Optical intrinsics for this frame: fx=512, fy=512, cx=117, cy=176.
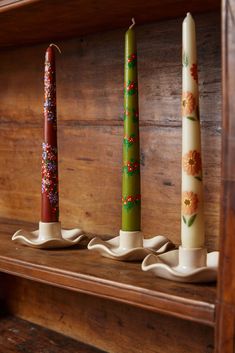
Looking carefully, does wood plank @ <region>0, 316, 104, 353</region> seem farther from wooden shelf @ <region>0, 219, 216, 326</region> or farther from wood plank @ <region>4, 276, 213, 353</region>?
wooden shelf @ <region>0, 219, 216, 326</region>

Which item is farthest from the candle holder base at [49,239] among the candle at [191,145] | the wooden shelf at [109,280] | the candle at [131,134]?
the candle at [191,145]

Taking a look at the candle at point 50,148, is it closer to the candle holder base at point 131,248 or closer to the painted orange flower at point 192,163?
the candle holder base at point 131,248

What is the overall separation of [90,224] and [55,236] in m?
0.11

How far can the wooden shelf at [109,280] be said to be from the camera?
19.4 inches

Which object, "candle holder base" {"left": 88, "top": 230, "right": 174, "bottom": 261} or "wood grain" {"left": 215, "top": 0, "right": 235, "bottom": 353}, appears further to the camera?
"candle holder base" {"left": 88, "top": 230, "right": 174, "bottom": 261}

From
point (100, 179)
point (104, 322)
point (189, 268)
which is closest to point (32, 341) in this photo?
point (104, 322)

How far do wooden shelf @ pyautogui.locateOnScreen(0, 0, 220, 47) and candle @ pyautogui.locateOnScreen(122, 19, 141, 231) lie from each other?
2.1 inches

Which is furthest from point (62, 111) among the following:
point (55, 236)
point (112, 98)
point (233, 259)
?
point (233, 259)

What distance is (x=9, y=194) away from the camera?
3.20 ft

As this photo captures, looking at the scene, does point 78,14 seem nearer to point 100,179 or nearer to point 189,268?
point 100,179

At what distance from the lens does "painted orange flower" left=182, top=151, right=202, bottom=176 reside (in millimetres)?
549

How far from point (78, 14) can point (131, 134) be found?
0.65 ft

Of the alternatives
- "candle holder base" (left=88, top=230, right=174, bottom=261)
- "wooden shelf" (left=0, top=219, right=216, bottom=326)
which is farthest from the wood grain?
"candle holder base" (left=88, top=230, right=174, bottom=261)

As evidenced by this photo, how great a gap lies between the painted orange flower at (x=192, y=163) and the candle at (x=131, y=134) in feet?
0.32
